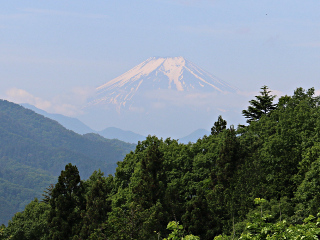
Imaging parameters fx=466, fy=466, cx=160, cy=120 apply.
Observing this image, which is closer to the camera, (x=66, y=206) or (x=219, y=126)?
(x=66, y=206)

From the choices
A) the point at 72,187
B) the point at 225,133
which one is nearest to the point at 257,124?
the point at 225,133

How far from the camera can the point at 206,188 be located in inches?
2185

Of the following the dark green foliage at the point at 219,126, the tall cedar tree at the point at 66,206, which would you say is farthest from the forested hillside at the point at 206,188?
the dark green foliage at the point at 219,126

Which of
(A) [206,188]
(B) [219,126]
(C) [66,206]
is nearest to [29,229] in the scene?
(C) [66,206]

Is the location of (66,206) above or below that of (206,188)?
below

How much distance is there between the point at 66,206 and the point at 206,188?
685 inches

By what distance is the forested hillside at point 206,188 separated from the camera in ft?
142

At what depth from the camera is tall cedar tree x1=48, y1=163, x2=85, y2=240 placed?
55.5 meters

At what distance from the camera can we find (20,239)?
6044 centimetres

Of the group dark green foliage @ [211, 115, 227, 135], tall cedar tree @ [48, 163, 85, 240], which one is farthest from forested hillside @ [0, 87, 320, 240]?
dark green foliage @ [211, 115, 227, 135]

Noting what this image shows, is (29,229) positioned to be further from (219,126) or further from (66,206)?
(219,126)

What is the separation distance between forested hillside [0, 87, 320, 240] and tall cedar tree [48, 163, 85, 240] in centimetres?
12

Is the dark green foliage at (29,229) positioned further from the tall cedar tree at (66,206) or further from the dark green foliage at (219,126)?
the dark green foliage at (219,126)

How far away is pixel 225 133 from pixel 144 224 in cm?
2093
